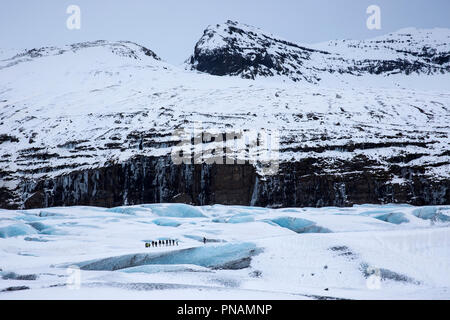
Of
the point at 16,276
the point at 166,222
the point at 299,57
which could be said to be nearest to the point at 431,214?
the point at 166,222

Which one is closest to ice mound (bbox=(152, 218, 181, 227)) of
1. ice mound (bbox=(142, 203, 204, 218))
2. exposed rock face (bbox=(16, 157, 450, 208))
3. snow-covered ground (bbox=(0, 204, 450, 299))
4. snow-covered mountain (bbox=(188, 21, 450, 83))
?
ice mound (bbox=(142, 203, 204, 218))

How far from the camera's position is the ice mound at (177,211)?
1118 inches

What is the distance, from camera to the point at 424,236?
11047mm

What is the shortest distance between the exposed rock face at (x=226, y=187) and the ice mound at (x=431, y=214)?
15.9 metres

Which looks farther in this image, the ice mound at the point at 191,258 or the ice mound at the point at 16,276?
the ice mound at the point at 191,258

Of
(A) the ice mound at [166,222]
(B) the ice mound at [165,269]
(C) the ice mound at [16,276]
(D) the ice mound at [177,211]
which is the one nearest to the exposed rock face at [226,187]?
(D) the ice mound at [177,211]

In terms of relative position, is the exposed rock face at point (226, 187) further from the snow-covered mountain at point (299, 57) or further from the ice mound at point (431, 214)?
the snow-covered mountain at point (299, 57)

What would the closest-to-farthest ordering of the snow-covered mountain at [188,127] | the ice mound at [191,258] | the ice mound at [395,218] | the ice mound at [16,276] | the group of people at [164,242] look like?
the ice mound at [16,276], the ice mound at [191,258], the group of people at [164,242], the ice mound at [395,218], the snow-covered mountain at [188,127]

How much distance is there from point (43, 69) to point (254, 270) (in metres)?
98.0

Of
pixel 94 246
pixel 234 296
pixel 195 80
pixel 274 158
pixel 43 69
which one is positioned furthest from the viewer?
pixel 43 69

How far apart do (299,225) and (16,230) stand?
14223 mm

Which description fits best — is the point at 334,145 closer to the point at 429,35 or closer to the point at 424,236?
the point at 424,236
